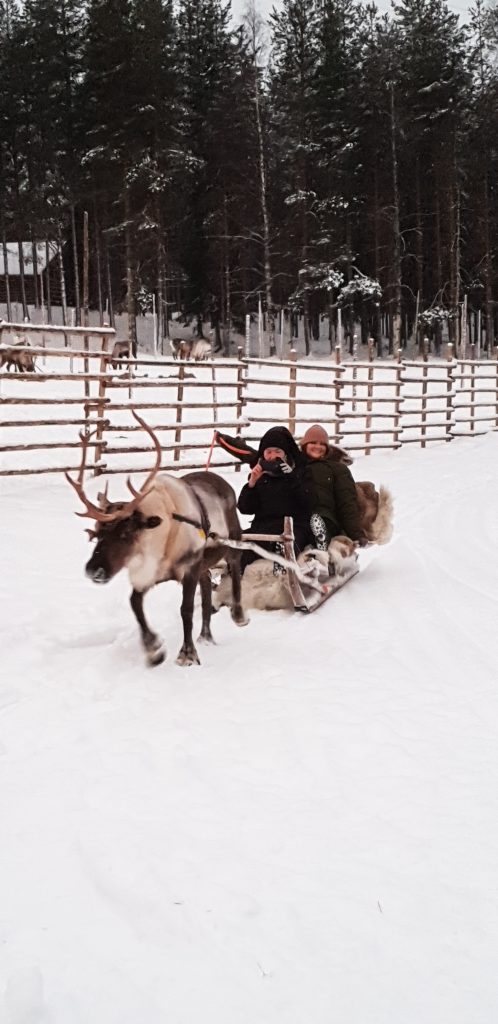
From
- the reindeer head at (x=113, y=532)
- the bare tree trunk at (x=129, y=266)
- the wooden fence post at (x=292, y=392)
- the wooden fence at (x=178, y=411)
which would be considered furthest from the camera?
the bare tree trunk at (x=129, y=266)

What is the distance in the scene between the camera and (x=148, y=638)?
12.2 feet

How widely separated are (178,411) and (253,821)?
8.02m

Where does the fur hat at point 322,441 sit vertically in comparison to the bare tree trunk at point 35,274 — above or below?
below

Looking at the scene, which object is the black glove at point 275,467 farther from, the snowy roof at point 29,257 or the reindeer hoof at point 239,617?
the snowy roof at point 29,257

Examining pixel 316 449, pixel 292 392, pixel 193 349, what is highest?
pixel 193 349

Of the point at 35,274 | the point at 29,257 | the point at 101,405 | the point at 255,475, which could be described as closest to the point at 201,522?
the point at 255,475

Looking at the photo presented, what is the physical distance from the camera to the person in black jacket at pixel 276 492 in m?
5.03

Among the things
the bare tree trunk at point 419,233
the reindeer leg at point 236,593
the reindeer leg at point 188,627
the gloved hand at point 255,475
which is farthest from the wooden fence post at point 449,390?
the bare tree trunk at point 419,233

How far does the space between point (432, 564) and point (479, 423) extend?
510 inches

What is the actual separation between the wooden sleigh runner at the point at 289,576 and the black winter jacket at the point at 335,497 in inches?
13.7

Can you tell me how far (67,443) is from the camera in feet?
27.1

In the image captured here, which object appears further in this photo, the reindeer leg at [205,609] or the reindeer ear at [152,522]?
the reindeer leg at [205,609]

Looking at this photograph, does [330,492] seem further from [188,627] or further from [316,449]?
[188,627]

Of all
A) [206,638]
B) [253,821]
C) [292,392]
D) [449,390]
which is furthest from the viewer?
[449,390]
